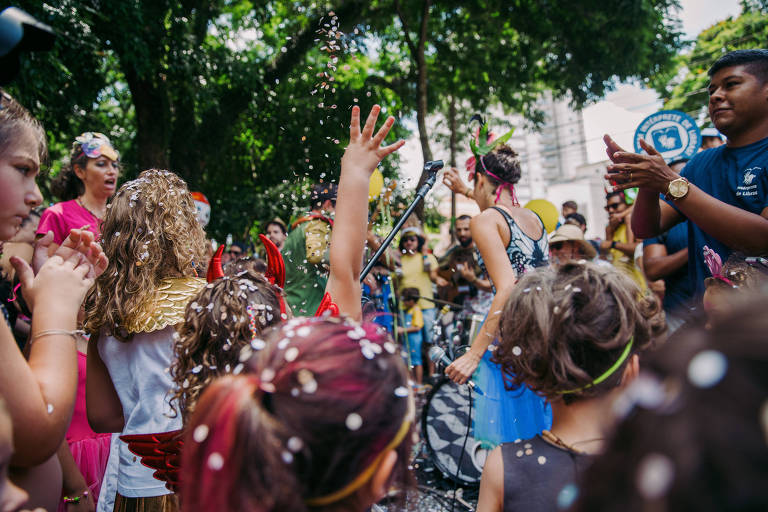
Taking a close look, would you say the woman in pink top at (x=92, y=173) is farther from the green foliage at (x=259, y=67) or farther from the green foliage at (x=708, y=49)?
the green foliage at (x=708, y=49)

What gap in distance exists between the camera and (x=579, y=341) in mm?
1392

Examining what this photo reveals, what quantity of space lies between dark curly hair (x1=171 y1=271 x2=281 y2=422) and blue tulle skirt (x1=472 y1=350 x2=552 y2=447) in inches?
58.7

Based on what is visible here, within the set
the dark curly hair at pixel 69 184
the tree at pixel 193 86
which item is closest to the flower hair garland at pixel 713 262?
the tree at pixel 193 86

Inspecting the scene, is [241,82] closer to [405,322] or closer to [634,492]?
[405,322]

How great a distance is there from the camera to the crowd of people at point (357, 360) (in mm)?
475

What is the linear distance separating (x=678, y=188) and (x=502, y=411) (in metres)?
1.46

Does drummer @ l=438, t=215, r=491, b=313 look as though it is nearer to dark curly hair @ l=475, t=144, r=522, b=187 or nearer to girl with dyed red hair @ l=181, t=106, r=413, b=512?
dark curly hair @ l=475, t=144, r=522, b=187

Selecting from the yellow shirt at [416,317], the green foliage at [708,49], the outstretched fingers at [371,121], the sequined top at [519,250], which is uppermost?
the green foliage at [708,49]

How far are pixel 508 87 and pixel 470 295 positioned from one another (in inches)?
236

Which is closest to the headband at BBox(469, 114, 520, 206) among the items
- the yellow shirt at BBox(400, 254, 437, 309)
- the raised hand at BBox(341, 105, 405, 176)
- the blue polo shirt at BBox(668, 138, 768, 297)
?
the blue polo shirt at BBox(668, 138, 768, 297)

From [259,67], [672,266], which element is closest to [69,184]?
[672,266]

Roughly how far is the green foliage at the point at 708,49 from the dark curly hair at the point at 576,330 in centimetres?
1486

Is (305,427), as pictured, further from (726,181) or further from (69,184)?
(69,184)

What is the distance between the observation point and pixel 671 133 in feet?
14.6
